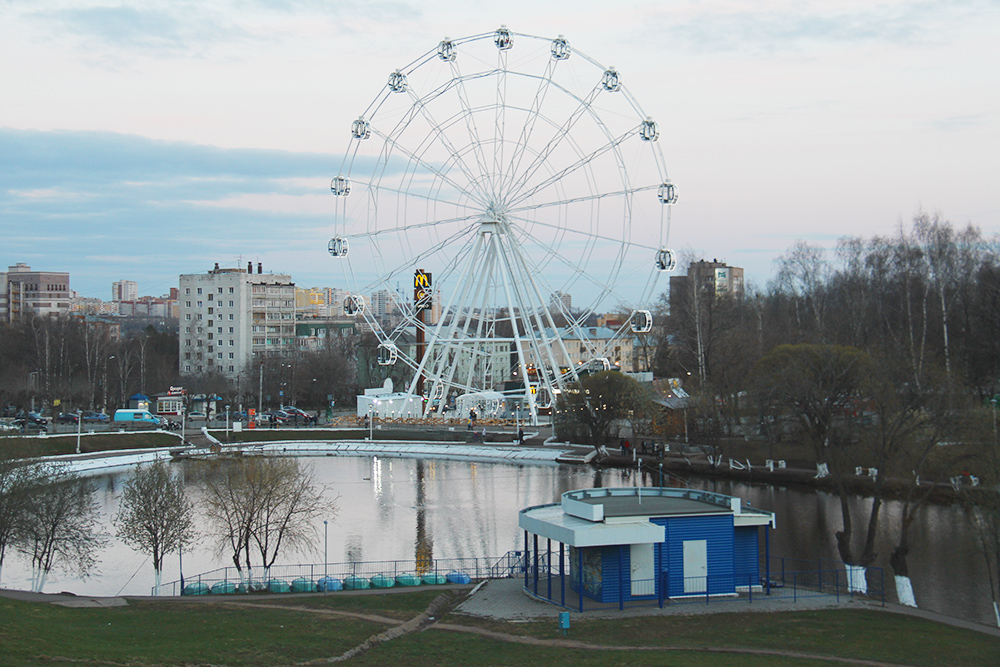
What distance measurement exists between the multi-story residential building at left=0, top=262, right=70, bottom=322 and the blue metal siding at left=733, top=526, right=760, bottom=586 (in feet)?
537

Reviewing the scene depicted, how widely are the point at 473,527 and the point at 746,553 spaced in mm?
16422

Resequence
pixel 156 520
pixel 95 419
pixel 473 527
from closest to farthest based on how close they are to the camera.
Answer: pixel 156 520
pixel 473 527
pixel 95 419

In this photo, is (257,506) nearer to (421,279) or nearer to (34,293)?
(421,279)

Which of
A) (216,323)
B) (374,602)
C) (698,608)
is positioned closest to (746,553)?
(698,608)

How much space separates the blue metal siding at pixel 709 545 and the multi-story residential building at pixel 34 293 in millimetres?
163373

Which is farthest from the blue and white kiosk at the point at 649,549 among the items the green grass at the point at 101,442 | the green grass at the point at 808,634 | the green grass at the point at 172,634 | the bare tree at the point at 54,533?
the green grass at the point at 101,442

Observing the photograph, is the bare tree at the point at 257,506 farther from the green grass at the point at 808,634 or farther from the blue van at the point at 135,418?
the blue van at the point at 135,418

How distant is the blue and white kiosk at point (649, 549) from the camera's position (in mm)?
23016

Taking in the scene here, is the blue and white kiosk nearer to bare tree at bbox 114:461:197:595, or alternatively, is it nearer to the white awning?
the white awning

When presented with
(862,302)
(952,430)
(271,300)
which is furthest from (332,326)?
(952,430)

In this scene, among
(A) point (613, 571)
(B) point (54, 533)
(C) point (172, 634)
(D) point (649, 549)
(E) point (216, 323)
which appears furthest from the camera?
(E) point (216, 323)

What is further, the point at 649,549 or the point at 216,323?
the point at 216,323

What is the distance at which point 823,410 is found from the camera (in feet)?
137

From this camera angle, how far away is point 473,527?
39.1 m
